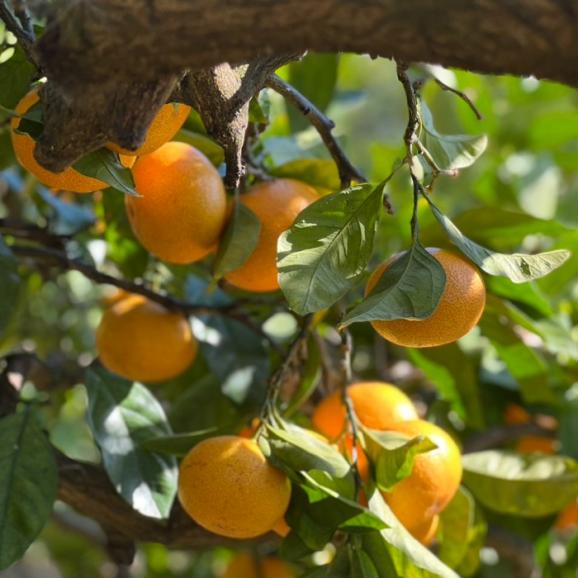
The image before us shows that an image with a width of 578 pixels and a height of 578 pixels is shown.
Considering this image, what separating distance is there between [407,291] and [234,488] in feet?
0.70

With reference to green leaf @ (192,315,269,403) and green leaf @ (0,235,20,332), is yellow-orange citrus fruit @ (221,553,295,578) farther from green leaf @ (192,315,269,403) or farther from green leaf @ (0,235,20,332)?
green leaf @ (0,235,20,332)

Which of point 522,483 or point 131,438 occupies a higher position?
point 131,438

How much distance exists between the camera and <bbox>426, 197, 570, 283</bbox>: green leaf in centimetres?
69

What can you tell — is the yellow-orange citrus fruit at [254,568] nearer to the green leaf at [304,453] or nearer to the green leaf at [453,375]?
the green leaf at [453,375]

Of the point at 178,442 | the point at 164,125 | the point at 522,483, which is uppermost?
the point at 164,125

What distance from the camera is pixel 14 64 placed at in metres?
0.74

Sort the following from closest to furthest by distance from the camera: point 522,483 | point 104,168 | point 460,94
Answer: point 104,168
point 460,94
point 522,483

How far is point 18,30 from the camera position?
650mm

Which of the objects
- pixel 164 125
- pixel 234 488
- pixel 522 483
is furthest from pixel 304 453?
pixel 522 483

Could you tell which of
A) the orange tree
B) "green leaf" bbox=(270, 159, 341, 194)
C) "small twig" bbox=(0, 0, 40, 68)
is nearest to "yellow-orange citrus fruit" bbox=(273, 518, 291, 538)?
the orange tree

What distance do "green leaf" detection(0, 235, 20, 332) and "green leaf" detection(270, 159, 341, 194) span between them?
0.27m

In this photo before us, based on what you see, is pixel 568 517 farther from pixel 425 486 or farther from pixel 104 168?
pixel 104 168

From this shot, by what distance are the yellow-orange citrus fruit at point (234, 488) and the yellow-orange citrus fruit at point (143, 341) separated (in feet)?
0.84

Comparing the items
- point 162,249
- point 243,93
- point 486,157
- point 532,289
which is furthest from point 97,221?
point 486,157
